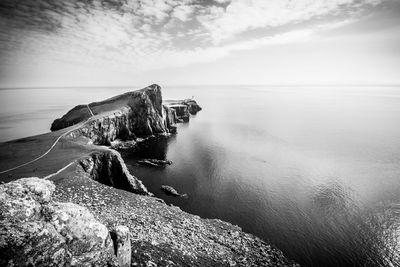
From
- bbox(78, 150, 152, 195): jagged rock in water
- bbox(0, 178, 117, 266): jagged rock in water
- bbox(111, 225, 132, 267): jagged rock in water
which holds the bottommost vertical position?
bbox(78, 150, 152, 195): jagged rock in water

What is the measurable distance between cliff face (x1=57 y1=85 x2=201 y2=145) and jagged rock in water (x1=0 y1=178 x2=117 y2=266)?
2534 inches

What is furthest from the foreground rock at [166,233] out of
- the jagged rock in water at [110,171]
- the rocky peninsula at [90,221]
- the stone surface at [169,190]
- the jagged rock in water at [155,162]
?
the jagged rock in water at [155,162]

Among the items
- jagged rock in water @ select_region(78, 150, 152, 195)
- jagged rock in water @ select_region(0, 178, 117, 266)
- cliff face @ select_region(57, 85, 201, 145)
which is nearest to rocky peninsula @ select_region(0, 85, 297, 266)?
jagged rock in water @ select_region(0, 178, 117, 266)

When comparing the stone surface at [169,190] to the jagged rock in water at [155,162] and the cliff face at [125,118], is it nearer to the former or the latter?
the jagged rock in water at [155,162]

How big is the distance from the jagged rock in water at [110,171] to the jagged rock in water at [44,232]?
3077 cm

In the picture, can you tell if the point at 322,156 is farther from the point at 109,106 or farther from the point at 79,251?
the point at 109,106

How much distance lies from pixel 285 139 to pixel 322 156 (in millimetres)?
23167

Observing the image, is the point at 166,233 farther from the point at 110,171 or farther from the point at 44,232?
the point at 110,171

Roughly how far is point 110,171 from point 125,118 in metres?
51.6

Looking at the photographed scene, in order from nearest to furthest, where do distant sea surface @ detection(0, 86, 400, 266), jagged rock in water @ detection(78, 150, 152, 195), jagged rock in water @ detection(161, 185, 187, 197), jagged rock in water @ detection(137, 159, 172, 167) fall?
distant sea surface @ detection(0, 86, 400, 266) < jagged rock in water @ detection(78, 150, 152, 195) < jagged rock in water @ detection(161, 185, 187, 197) < jagged rock in water @ detection(137, 159, 172, 167)

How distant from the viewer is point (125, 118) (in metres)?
91.1

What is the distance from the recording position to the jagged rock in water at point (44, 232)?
9.35 meters

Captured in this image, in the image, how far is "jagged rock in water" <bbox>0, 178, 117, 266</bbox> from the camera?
9352mm

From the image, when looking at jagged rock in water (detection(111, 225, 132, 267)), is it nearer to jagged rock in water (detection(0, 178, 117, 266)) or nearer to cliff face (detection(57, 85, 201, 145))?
jagged rock in water (detection(0, 178, 117, 266))
